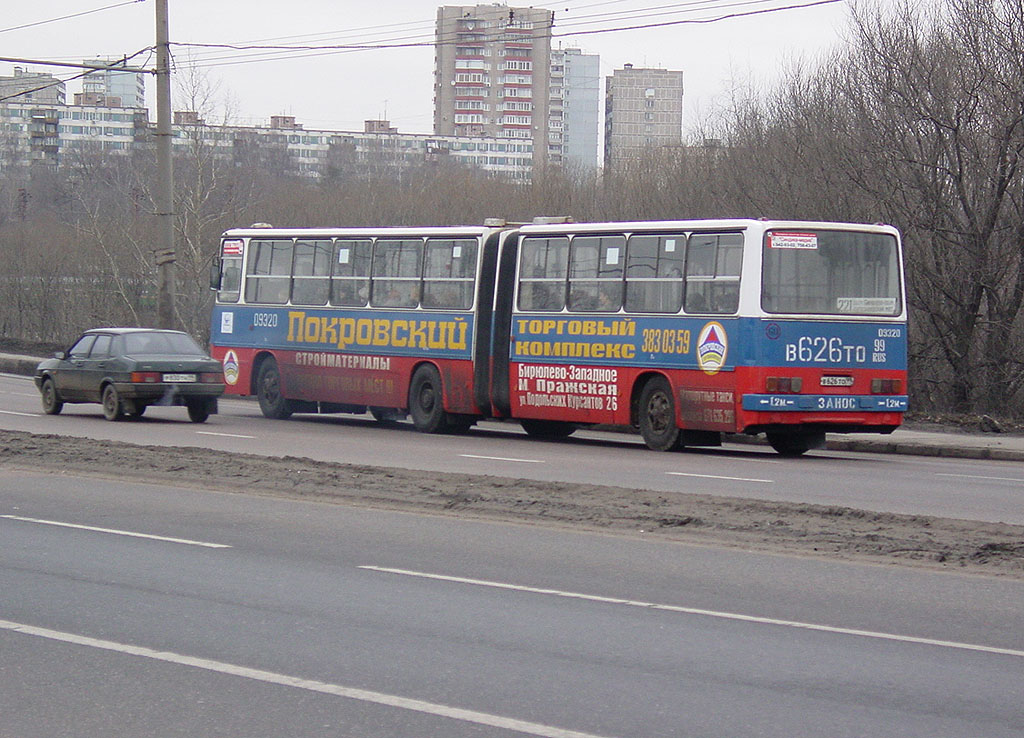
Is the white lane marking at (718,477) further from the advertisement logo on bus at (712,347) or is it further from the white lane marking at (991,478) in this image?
the advertisement logo on bus at (712,347)

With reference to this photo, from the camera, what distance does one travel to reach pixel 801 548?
Answer: 1057 centimetres

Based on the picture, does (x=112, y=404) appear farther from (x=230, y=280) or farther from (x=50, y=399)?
(x=230, y=280)

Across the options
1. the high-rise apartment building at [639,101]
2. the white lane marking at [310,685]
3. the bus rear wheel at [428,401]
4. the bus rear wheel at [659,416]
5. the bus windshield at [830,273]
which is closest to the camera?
the white lane marking at [310,685]

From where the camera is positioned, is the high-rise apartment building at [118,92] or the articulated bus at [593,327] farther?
the high-rise apartment building at [118,92]

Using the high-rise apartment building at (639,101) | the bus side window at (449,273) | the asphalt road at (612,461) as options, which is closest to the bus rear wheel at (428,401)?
the asphalt road at (612,461)

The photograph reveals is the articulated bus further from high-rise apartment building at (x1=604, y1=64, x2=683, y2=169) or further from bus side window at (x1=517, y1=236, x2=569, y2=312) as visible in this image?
high-rise apartment building at (x1=604, y1=64, x2=683, y2=169)

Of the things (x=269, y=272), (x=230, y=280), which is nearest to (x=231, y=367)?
(x=230, y=280)

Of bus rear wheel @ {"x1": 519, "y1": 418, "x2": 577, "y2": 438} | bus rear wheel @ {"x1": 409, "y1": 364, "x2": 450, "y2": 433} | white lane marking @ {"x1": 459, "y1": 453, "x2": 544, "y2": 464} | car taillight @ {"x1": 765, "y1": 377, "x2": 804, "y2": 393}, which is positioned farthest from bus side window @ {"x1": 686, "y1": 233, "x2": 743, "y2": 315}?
bus rear wheel @ {"x1": 409, "y1": 364, "x2": 450, "y2": 433}

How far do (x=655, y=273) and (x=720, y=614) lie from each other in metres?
11.9

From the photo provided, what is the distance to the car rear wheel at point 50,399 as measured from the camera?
24.9 m

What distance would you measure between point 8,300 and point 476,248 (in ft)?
115

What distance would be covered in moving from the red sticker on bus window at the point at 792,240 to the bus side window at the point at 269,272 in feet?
33.1

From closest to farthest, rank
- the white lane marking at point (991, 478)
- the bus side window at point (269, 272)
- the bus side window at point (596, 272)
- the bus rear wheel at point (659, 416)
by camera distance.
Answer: the white lane marking at point (991, 478) → the bus rear wheel at point (659, 416) → the bus side window at point (596, 272) → the bus side window at point (269, 272)

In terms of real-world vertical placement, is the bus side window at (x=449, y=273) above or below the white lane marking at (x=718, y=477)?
above
